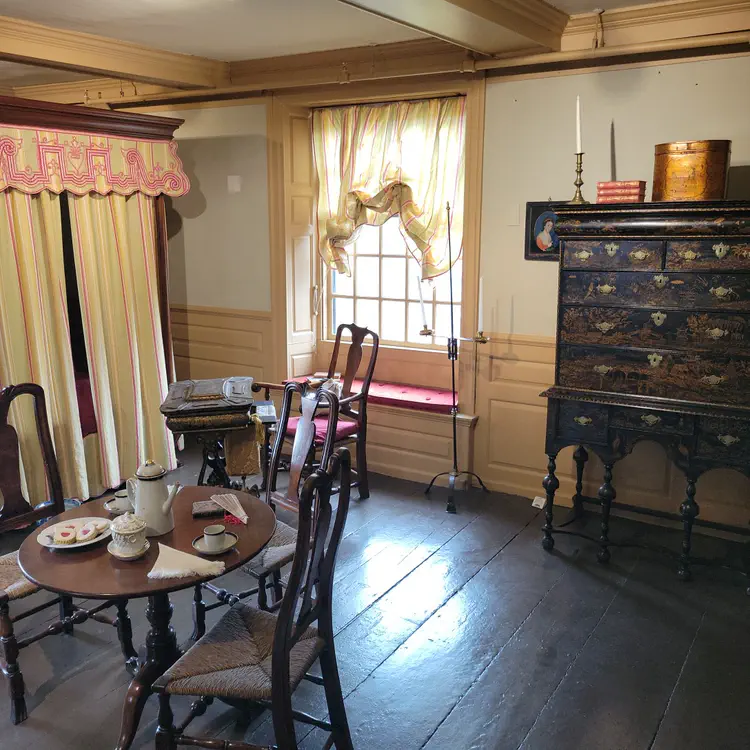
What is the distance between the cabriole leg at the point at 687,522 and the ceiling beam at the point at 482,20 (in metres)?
2.17

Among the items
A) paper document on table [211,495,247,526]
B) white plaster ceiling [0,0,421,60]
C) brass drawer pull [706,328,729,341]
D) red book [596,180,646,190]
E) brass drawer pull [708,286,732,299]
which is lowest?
paper document on table [211,495,247,526]

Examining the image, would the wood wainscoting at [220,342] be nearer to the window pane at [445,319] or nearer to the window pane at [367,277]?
the window pane at [367,277]

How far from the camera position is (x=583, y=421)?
339cm

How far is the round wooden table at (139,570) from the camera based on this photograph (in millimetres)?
1880

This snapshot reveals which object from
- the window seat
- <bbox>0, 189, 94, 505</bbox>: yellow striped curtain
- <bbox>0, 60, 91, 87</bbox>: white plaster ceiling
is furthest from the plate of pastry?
<bbox>0, 60, 91, 87</bbox>: white plaster ceiling

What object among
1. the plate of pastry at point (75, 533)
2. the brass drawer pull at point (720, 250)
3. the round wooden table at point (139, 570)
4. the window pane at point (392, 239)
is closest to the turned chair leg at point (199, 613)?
the round wooden table at point (139, 570)

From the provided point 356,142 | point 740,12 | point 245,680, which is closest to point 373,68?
point 356,142

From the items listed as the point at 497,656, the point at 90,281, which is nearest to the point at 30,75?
the point at 90,281

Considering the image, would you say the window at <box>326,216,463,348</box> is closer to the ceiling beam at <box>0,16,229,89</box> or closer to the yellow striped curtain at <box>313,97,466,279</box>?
the yellow striped curtain at <box>313,97,466,279</box>

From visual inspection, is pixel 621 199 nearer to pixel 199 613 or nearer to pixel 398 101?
pixel 398 101

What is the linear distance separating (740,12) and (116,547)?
11.1 feet

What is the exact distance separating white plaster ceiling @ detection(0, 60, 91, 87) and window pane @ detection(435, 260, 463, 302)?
2716 millimetres

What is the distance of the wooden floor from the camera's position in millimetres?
2303

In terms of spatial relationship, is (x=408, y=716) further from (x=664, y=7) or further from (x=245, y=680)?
(x=664, y=7)
